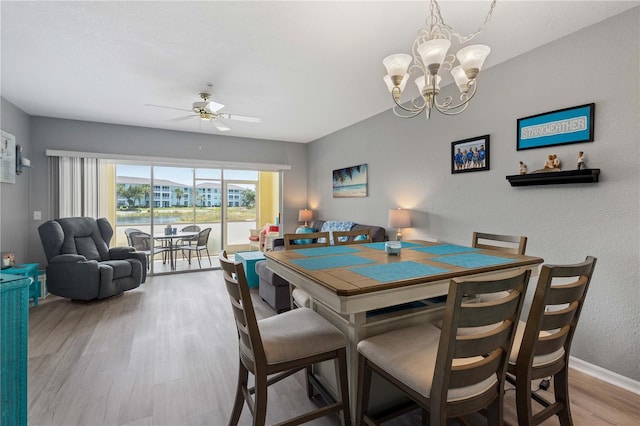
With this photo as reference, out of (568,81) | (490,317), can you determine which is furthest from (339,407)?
(568,81)

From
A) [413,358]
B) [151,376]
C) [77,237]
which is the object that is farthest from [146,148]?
[413,358]

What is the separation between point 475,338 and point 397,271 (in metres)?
0.52

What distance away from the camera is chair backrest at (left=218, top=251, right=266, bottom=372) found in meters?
1.30

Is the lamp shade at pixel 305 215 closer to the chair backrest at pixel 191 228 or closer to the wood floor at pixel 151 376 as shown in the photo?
the chair backrest at pixel 191 228

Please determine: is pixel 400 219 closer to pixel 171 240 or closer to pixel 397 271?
pixel 397 271

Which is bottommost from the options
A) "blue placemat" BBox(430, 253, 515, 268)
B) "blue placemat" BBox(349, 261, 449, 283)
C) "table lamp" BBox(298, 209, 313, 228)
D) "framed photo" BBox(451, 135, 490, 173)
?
"blue placemat" BBox(349, 261, 449, 283)

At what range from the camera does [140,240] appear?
204 inches

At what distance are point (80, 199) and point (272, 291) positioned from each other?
12.0 ft

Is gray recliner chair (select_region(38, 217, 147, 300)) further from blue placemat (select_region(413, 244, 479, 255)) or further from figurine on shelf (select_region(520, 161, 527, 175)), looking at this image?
figurine on shelf (select_region(520, 161, 527, 175))

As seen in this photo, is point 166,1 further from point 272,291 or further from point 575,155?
point 575,155

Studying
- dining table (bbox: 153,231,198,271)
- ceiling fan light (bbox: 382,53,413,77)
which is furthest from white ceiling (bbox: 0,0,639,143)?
dining table (bbox: 153,231,198,271)

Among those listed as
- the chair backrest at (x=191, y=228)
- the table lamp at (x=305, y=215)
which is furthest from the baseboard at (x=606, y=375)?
the chair backrest at (x=191, y=228)

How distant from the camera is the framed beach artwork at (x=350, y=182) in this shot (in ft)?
16.0

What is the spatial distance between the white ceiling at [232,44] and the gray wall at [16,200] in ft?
0.87
